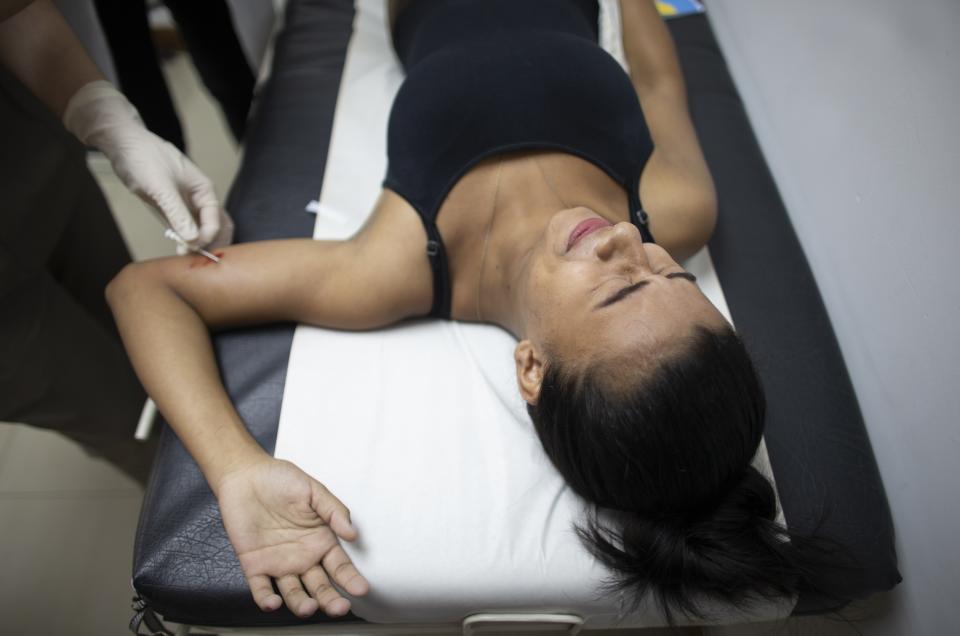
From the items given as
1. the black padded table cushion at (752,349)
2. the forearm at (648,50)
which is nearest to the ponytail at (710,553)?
the black padded table cushion at (752,349)

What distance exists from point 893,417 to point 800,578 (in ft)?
1.13

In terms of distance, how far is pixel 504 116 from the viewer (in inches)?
44.0

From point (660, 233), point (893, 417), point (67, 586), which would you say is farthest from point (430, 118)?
point (67, 586)

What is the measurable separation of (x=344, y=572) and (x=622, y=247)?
0.61 m

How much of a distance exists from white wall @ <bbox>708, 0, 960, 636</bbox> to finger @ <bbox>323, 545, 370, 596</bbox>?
0.86 m

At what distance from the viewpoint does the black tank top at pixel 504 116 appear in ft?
3.62

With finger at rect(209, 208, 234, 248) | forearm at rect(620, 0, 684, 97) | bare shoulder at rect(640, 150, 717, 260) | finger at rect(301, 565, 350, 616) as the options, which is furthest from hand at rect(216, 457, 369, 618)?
forearm at rect(620, 0, 684, 97)

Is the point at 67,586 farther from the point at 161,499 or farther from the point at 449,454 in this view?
the point at 449,454

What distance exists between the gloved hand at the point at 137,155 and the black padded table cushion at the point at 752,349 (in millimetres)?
120

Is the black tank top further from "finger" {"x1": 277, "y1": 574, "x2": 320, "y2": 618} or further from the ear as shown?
"finger" {"x1": 277, "y1": 574, "x2": 320, "y2": 618}

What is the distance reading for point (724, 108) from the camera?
151 cm

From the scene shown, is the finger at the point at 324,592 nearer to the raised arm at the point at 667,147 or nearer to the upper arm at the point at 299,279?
the upper arm at the point at 299,279

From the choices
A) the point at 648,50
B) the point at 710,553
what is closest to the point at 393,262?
the point at 710,553

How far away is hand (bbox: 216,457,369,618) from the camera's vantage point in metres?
0.80
